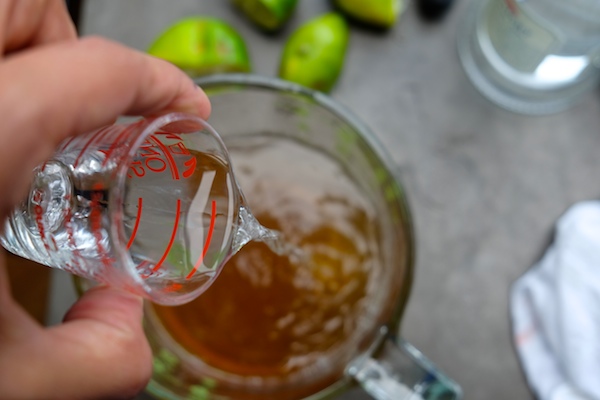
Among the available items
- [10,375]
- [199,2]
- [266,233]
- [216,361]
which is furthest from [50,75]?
[199,2]

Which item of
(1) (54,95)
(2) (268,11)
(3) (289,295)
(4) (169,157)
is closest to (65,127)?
(1) (54,95)

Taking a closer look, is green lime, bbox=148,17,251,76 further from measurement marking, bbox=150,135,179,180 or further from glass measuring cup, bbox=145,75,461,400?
measurement marking, bbox=150,135,179,180

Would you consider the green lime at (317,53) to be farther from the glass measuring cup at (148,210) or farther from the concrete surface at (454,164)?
the glass measuring cup at (148,210)

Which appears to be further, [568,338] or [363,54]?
[363,54]

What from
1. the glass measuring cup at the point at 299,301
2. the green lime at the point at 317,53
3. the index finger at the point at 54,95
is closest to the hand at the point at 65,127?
the index finger at the point at 54,95

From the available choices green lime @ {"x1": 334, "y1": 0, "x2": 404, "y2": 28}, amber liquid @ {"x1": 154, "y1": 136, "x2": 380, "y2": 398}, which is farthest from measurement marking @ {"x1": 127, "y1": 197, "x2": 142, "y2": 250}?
green lime @ {"x1": 334, "y1": 0, "x2": 404, "y2": 28}

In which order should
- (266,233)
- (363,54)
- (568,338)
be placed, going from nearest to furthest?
(266,233) < (568,338) < (363,54)

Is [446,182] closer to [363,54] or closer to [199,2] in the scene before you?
[363,54]
